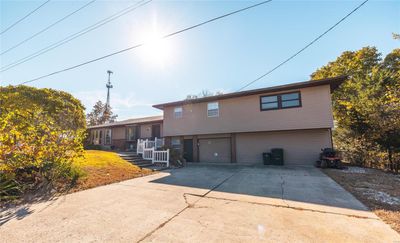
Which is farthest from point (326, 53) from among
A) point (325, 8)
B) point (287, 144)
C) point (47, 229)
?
point (47, 229)

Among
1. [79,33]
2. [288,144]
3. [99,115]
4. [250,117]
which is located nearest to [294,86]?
[250,117]

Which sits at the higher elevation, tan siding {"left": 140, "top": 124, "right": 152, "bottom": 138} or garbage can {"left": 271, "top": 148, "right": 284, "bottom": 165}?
tan siding {"left": 140, "top": 124, "right": 152, "bottom": 138}

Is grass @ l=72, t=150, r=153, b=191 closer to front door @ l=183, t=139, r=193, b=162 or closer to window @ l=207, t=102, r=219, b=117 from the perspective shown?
front door @ l=183, t=139, r=193, b=162

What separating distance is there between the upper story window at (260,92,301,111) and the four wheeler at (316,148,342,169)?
3059 mm

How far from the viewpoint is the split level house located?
9805mm

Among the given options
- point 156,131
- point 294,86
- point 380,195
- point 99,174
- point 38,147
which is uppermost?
point 294,86

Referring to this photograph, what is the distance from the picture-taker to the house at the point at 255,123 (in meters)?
9.80

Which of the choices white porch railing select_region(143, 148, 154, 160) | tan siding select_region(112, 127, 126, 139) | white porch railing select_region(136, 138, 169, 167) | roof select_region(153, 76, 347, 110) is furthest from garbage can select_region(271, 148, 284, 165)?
tan siding select_region(112, 127, 126, 139)

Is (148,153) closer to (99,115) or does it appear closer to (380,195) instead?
(380,195)

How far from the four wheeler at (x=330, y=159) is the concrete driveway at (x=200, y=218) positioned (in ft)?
15.0

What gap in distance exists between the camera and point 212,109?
1250 cm

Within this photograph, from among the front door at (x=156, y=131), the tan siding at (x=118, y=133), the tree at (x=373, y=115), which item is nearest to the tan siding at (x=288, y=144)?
the tree at (x=373, y=115)

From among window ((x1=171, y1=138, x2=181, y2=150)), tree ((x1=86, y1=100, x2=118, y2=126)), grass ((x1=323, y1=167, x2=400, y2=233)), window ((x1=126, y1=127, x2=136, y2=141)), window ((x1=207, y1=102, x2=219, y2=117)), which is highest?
tree ((x1=86, y1=100, x2=118, y2=126))

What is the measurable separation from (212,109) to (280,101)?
15.3 ft
